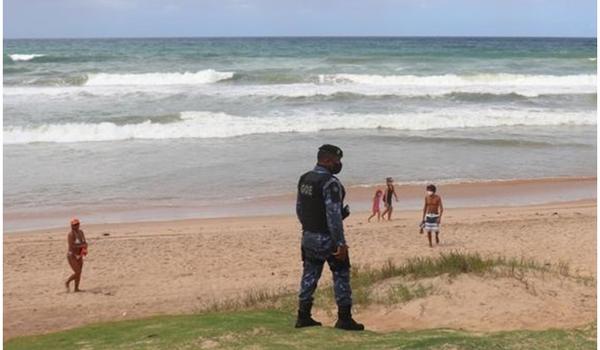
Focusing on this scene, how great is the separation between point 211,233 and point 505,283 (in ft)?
23.7

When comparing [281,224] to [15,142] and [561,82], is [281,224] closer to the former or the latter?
[15,142]

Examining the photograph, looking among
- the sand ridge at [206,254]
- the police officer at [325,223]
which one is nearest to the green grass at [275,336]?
the police officer at [325,223]

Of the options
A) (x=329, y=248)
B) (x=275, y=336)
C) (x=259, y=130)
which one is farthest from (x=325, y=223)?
(x=259, y=130)

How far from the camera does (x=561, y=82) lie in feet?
160

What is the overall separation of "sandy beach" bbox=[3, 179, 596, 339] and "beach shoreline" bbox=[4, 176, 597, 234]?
0.47 meters

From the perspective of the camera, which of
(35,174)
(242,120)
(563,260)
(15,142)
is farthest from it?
(242,120)

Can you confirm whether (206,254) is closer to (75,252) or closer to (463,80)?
(75,252)

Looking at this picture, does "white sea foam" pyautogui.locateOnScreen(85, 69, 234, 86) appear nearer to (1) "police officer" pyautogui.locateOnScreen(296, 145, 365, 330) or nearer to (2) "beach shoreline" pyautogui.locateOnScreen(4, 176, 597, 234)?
(2) "beach shoreline" pyautogui.locateOnScreen(4, 176, 597, 234)

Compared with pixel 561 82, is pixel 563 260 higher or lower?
lower

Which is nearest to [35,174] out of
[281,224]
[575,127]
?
[281,224]

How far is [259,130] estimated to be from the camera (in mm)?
28438

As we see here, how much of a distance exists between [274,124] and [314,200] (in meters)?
23.2

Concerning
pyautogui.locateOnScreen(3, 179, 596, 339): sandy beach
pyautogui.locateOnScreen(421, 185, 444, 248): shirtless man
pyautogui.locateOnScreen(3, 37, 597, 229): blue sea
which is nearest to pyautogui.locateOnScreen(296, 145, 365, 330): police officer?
pyautogui.locateOnScreen(3, 179, 596, 339): sandy beach

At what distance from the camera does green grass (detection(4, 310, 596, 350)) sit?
19.3ft
